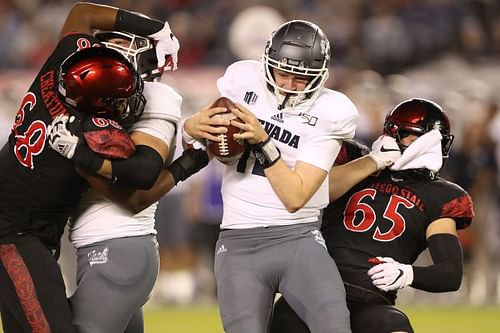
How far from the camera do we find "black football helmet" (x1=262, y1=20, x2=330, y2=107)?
3.77m

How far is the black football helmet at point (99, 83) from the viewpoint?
3.53 m

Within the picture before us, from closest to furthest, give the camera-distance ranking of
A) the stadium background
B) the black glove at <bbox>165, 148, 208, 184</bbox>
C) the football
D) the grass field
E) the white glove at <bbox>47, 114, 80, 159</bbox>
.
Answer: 1. the white glove at <bbox>47, 114, 80, 159</bbox>
2. the football
3. the black glove at <bbox>165, 148, 208, 184</bbox>
4. the grass field
5. the stadium background

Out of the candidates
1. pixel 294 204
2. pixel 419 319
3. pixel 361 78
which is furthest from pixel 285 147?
pixel 361 78

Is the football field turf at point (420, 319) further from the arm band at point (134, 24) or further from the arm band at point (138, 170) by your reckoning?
the arm band at point (138, 170)

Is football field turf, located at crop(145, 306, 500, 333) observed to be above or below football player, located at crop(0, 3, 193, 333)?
below

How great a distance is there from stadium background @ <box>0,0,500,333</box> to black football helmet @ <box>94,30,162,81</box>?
3207mm

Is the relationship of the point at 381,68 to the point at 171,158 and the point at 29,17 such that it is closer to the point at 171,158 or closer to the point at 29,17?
the point at 29,17

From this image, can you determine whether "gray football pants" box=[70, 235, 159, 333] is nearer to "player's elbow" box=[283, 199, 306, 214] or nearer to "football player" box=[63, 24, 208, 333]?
"football player" box=[63, 24, 208, 333]

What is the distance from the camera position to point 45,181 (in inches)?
143

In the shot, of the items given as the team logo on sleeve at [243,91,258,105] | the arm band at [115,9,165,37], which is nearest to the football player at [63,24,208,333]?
the arm band at [115,9,165,37]

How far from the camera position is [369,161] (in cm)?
400

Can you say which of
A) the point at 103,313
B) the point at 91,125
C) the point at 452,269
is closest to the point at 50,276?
the point at 103,313

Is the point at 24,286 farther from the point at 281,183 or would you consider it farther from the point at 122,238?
the point at 281,183

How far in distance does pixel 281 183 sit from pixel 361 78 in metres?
6.00
